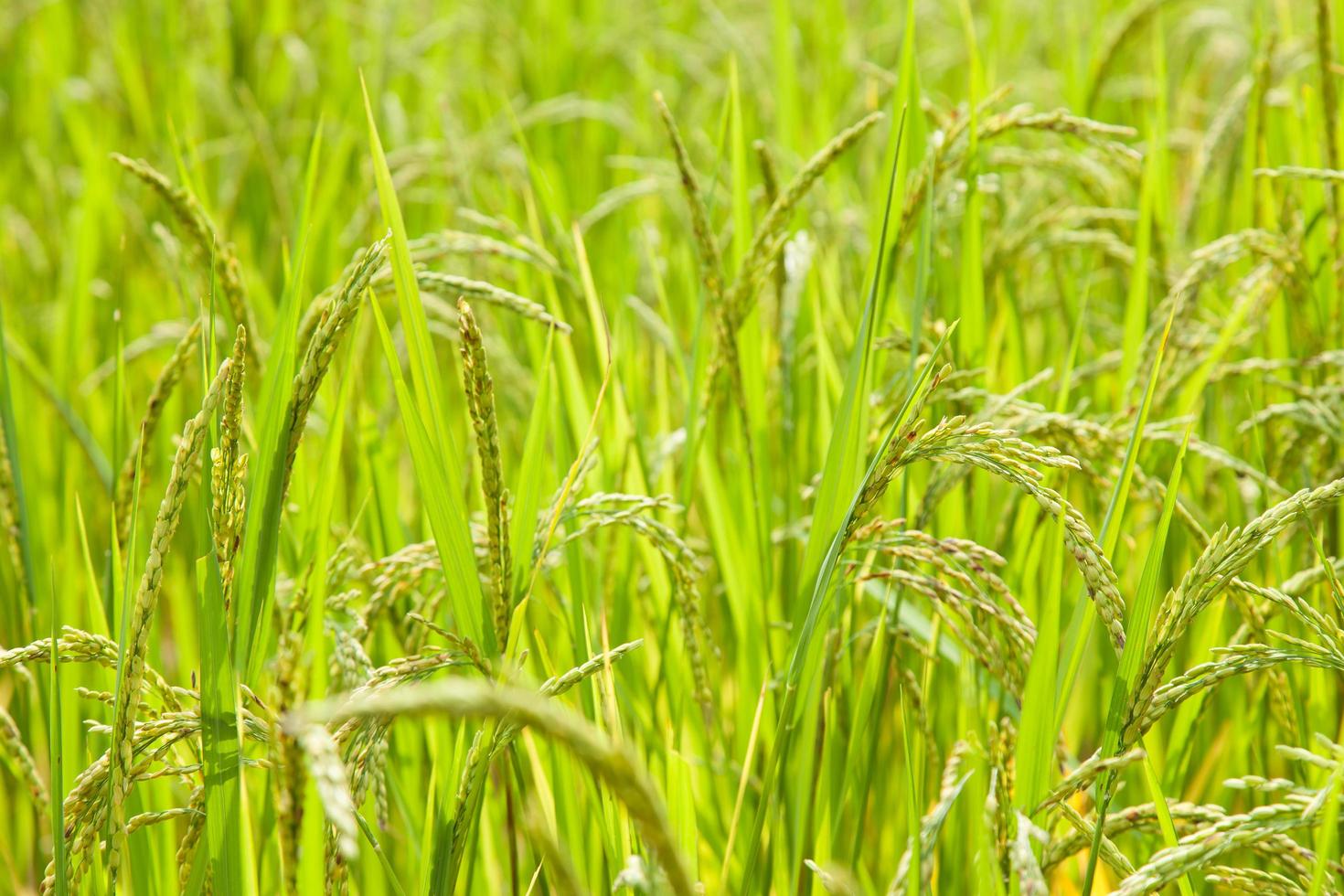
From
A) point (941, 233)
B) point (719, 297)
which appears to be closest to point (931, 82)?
point (941, 233)

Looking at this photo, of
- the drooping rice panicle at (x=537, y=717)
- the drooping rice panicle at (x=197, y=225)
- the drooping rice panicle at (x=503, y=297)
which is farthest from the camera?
the drooping rice panicle at (x=197, y=225)

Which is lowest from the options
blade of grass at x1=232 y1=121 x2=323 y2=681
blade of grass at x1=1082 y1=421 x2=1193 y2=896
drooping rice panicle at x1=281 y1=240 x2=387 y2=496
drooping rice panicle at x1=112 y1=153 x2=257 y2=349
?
blade of grass at x1=1082 y1=421 x2=1193 y2=896

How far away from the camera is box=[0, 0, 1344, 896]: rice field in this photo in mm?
739

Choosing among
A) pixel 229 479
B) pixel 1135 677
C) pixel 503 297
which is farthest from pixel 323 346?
pixel 1135 677

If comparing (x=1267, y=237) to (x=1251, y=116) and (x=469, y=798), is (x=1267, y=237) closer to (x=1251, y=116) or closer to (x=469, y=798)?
(x=1251, y=116)

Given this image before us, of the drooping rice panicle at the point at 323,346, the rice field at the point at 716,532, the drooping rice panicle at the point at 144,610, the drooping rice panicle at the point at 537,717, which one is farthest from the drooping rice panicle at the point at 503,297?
the drooping rice panicle at the point at 537,717

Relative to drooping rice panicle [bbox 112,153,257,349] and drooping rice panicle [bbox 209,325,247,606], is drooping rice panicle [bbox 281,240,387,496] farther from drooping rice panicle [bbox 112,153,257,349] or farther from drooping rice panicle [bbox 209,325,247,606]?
drooping rice panicle [bbox 112,153,257,349]

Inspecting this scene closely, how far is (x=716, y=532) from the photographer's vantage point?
1.28 meters

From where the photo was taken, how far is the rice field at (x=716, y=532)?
74 centimetres

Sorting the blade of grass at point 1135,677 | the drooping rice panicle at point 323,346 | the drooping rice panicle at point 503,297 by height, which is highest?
the drooping rice panicle at point 503,297

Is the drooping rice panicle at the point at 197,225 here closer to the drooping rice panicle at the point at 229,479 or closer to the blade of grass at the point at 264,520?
the blade of grass at the point at 264,520

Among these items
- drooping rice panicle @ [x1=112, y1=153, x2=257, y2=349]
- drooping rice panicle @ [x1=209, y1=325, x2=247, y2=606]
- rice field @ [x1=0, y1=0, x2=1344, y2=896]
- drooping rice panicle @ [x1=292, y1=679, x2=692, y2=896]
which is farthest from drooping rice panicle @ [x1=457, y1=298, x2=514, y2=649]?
drooping rice panicle @ [x1=112, y1=153, x2=257, y2=349]

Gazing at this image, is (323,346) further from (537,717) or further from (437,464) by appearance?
(537,717)

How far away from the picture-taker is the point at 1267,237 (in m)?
1.40
